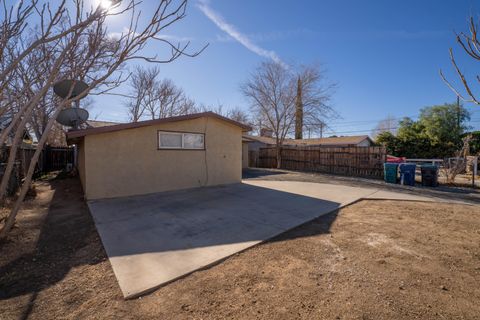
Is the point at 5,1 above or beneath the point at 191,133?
above

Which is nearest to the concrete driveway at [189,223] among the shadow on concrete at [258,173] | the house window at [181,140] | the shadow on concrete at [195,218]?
the shadow on concrete at [195,218]

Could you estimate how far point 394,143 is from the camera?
72.2 ft

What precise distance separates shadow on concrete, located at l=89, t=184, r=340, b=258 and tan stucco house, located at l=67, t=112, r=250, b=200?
0.56 m

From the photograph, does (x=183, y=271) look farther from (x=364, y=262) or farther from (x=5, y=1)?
(x=5, y=1)

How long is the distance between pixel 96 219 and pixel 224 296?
3971mm

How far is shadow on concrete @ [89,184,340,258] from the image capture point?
3945 mm

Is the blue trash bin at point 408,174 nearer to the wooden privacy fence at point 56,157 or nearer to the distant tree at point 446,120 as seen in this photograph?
the distant tree at point 446,120

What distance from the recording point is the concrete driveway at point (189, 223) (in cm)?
312

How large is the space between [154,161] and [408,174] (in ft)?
34.9

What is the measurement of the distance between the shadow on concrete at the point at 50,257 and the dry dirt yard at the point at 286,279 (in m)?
0.01

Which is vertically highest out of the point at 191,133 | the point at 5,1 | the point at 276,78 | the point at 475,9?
the point at 276,78

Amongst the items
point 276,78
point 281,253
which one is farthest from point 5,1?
point 276,78

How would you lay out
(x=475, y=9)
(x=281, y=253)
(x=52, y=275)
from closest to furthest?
1. (x=475, y=9)
2. (x=52, y=275)
3. (x=281, y=253)

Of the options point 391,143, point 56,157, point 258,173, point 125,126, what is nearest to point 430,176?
point 258,173
